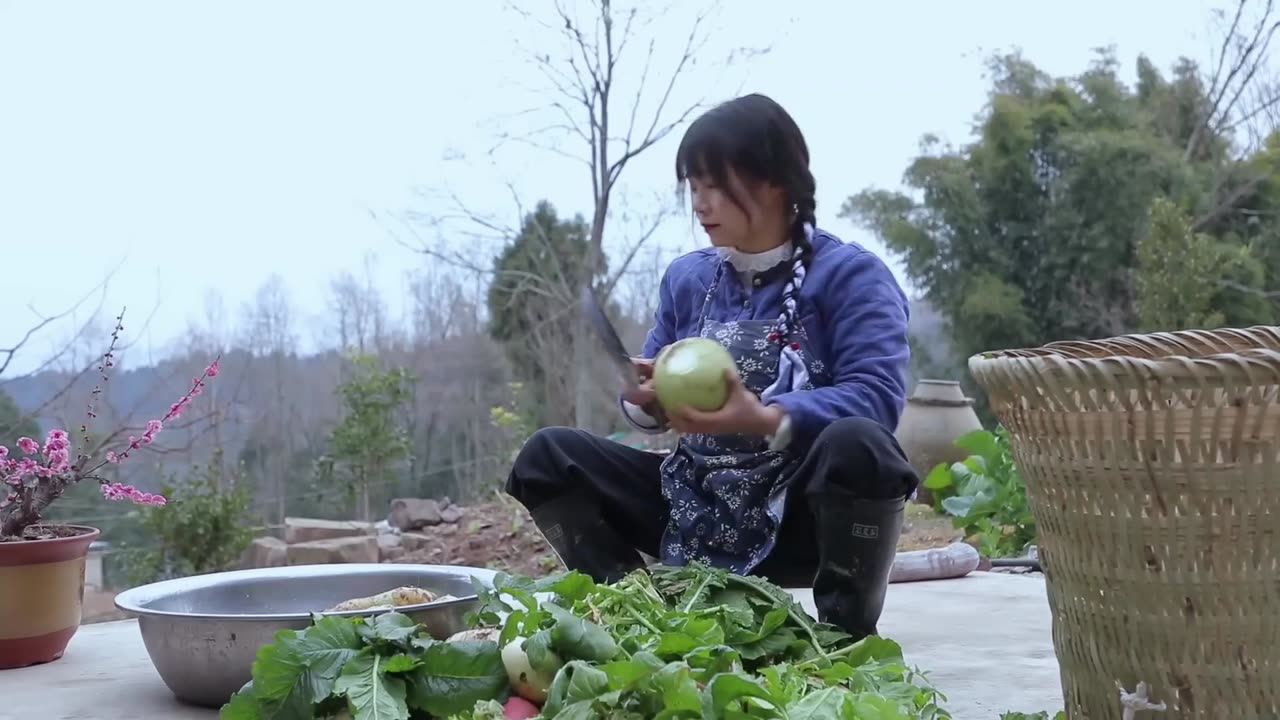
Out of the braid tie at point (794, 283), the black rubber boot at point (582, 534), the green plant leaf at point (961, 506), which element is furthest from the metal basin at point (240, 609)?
the green plant leaf at point (961, 506)

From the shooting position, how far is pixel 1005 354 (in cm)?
166

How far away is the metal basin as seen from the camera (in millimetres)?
1829

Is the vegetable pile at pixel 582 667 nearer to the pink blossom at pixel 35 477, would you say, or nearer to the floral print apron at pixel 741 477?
the floral print apron at pixel 741 477

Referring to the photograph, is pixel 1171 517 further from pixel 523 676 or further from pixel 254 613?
pixel 254 613

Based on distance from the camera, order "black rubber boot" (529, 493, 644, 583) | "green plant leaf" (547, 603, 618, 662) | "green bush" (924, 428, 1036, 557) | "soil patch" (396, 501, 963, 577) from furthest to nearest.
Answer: "soil patch" (396, 501, 963, 577), "green bush" (924, 428, 1036, 557), "black rubber boot" (529, 493, 644, 583), "green plant leaf" (547, 603, 618, 662)

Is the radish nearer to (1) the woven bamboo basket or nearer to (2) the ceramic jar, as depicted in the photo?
(1) the woven bamboo basket

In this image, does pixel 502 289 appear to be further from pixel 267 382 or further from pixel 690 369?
pixel 690 369

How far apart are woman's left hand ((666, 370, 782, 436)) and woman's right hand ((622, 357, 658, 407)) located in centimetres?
12

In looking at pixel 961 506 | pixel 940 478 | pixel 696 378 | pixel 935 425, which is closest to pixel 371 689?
pixel 696 378

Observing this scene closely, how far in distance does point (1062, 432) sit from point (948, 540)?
347 centimetres

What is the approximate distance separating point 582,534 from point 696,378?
52 cm

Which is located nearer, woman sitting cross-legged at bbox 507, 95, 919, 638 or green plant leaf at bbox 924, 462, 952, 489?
woman sitting cross-legged at bbox 507, 95, 919, 638

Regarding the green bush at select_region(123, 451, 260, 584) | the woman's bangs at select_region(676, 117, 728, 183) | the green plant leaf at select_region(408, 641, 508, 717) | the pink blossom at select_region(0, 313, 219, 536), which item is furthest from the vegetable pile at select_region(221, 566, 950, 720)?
the green bush at select_region(123, 451, 260, 584)

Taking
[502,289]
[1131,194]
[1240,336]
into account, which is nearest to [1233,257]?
[1131,194]
